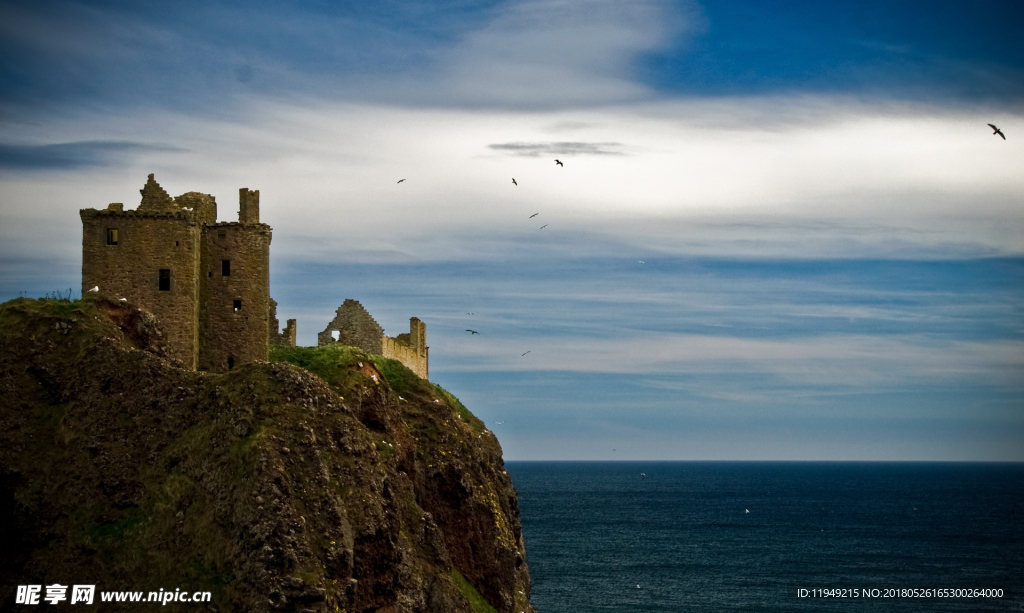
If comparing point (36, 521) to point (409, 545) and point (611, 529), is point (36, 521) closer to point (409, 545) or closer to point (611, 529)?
point (409, 545)

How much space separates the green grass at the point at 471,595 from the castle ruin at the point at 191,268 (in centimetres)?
1493

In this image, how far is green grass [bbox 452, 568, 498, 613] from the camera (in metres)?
55.7

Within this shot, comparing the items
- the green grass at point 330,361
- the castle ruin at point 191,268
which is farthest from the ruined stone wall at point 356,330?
the castle ruin at point 191,268

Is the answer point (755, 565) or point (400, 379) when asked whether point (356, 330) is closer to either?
point (400, 379)

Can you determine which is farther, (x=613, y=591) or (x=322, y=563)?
(x=613, y=591)

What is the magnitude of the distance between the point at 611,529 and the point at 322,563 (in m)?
151

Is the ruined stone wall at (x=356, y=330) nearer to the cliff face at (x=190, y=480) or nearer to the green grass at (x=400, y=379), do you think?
the green grass at (x=400, y=379)

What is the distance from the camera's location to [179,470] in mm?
45062

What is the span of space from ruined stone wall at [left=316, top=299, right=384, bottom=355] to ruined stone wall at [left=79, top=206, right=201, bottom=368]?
17.1 metres

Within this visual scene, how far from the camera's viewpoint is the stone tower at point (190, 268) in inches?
2005

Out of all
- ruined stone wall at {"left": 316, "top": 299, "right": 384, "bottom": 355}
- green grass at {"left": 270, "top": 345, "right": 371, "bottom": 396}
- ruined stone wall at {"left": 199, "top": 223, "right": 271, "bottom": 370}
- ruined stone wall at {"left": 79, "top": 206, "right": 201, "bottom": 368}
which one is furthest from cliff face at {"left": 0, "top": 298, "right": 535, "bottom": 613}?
ruined stone wall at {"left": 316, "top": 299, "right": 384, "bottom": 355}

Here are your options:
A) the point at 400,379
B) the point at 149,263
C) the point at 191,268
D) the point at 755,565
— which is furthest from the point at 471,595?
the point at 755,565

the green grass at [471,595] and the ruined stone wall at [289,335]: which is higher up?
the ruined stone wall at [289,335]

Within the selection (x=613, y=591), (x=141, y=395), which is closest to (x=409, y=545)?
(x=141, y=395)
